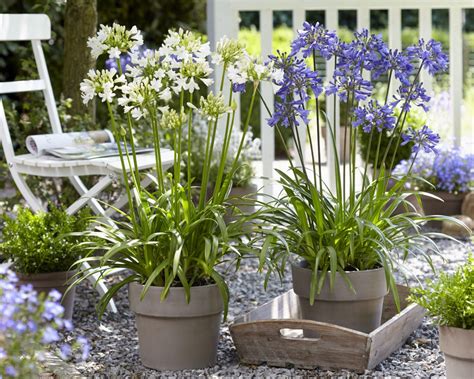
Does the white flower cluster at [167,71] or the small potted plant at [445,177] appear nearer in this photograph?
the white flower cluster at [167,71]

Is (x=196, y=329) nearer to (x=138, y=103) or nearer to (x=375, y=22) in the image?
(x=138, y=103)

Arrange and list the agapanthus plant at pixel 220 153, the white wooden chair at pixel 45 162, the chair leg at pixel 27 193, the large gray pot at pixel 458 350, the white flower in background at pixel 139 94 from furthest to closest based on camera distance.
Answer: the agapanthus plant at pixel 220 153 → the chair leg at pixel 27 193 → the white wooden chair at pixel 45 162 → the white flower in background at pixel 139 94 → the large gray pot at pixel 458 350

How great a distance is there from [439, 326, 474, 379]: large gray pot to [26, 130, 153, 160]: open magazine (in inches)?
65.2

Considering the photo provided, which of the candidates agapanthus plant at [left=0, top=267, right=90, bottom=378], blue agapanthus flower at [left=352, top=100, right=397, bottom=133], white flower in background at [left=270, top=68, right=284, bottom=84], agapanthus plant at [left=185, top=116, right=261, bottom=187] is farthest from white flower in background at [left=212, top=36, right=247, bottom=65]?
agapanthus plant at [left=185, top=116, right=261, bottom=187]

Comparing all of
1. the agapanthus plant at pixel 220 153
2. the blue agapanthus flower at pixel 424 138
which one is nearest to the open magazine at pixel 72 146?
the agapanthus plant at pixel 220 153

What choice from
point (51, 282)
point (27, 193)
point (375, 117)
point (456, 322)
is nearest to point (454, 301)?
point (456, 322)

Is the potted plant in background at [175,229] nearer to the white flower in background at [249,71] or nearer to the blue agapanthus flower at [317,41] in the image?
the white flower in background at [249,71]

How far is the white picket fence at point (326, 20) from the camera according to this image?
483 cm

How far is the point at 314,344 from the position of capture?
9.00 feet

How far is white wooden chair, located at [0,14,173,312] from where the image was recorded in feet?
11.4

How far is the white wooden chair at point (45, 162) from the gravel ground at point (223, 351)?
0.38ft

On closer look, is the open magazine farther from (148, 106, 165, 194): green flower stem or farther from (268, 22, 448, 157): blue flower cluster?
(268, 22, 448, 157): blue flower cluster

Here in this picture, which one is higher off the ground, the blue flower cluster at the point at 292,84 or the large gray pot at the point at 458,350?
the blue flower cluster at the point at 292,84

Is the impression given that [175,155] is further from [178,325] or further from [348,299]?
[348,299]
